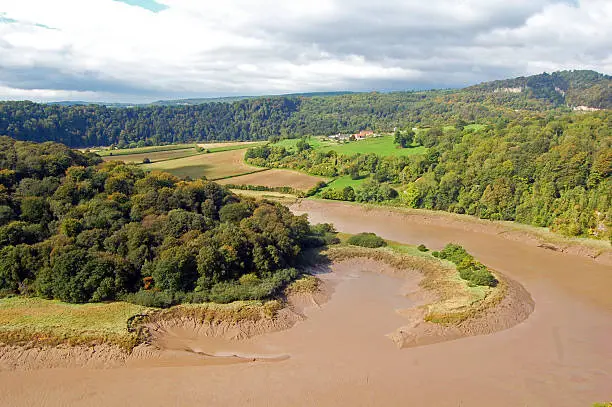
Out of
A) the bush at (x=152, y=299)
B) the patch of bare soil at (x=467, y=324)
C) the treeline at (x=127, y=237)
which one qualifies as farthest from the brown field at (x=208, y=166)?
the patch of bare soil at (x=467, y=324)

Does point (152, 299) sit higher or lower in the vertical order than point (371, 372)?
higher

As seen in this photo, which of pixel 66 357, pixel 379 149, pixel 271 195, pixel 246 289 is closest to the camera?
pixel 66 357

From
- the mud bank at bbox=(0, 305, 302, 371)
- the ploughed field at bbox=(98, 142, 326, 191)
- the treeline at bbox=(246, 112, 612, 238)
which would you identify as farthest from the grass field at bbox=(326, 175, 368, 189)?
the mud bank at bbox=(0, 305, 302, 371)

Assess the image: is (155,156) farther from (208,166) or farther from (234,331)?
(234,331)

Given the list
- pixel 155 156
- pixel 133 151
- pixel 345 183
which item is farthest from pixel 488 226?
pixel 133 151

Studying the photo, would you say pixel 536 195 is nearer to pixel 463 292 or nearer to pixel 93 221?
pixel 463 292

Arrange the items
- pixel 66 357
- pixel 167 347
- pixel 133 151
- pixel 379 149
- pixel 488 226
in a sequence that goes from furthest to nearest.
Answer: pixel 133 151
pixel 379 149
pixel 488 226
pixel 167 347
pixel 66 357

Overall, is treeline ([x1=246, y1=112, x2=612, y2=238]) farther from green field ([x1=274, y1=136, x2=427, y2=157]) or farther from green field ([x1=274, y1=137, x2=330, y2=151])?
green field ([x1=274, y1=137, x2=330, y2=151])
